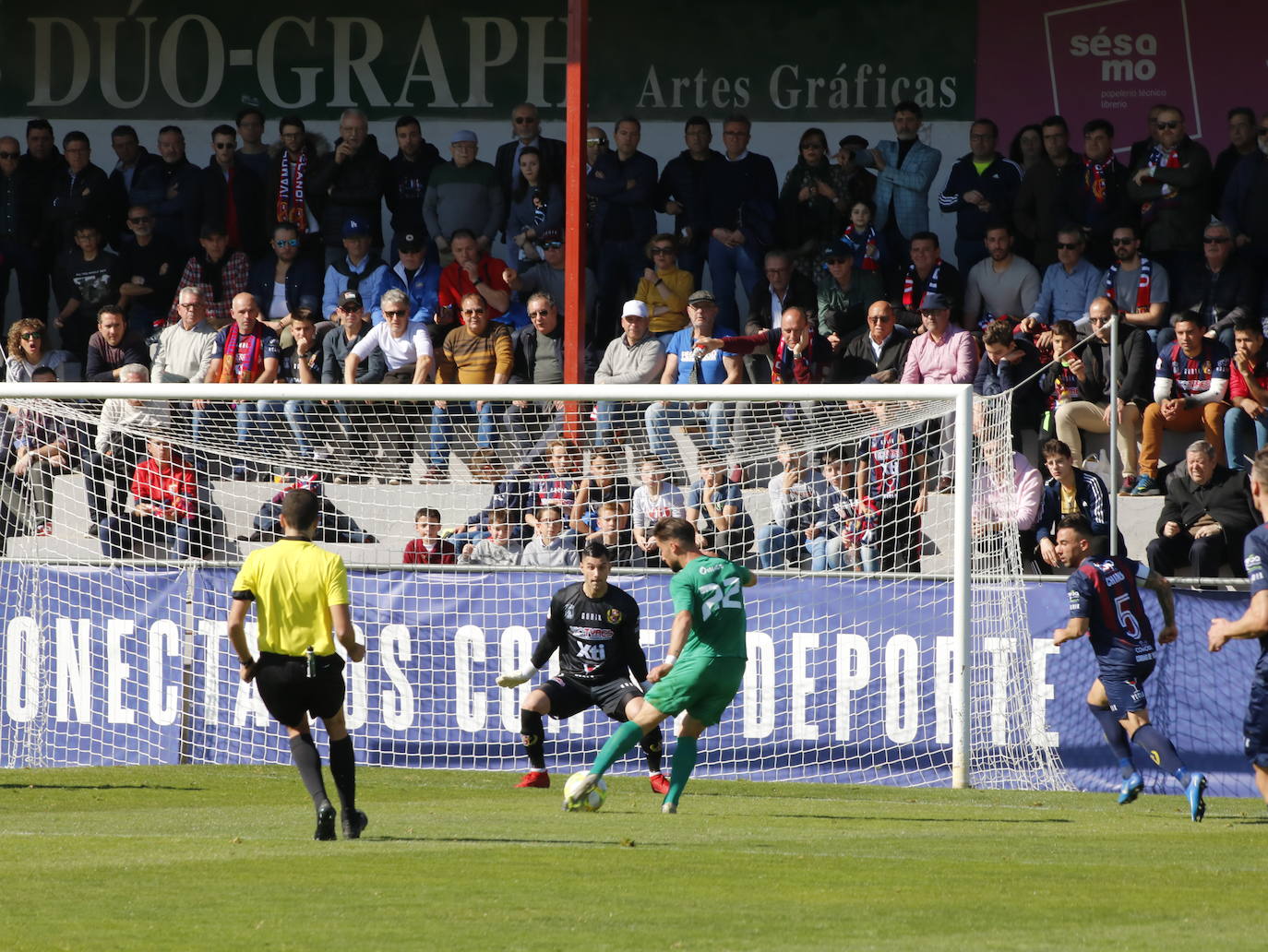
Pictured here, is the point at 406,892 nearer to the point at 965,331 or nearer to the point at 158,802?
the point at 158,802

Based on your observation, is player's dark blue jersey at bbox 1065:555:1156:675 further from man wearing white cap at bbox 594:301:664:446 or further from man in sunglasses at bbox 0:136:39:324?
man in sunglasses at bbox 0:136:39:324

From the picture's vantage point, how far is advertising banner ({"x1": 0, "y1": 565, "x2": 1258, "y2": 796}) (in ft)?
38.4

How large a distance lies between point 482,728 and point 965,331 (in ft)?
16.2

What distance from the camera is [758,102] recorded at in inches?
709

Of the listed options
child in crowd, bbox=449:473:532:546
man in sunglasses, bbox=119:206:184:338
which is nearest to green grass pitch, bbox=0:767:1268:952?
child in crowd, bbox=449:473:532:546

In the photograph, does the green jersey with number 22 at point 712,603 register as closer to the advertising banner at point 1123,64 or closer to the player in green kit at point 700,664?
the player in green kit at point 700,664

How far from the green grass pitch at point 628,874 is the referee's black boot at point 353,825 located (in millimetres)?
95

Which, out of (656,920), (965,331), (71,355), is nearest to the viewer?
(656,920)

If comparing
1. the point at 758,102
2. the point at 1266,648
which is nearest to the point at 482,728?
the point at 1266,648

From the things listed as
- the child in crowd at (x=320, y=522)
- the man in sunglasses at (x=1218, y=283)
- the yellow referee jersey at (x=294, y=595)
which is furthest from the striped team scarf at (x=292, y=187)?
the yellow referee jersey at (x=294, y=595)

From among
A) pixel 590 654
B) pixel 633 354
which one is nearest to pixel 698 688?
pixel 590 654

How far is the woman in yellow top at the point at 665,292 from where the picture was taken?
1534 centimetres

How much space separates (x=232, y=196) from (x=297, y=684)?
9504 millimetres

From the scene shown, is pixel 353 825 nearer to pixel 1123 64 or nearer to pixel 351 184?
pixel 351 184
